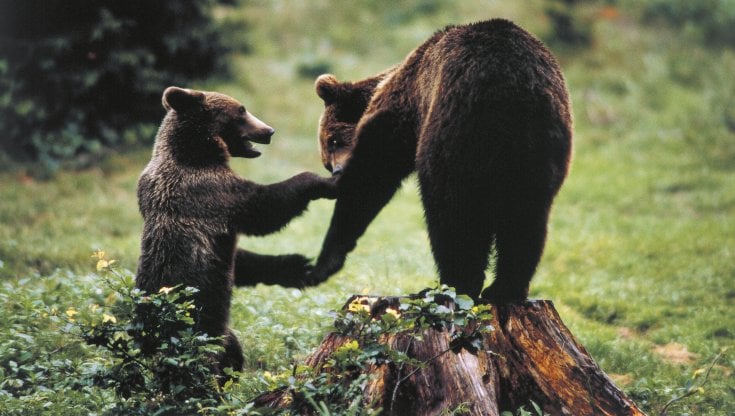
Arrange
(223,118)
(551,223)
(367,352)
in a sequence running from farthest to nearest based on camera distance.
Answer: (551,223), (223,118), (367,352)

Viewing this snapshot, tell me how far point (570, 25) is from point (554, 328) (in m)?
13.5

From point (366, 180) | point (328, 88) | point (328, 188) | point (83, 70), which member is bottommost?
point (328, 188)

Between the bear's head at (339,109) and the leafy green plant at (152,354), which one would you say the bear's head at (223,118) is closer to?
the bear's head at (339,109)

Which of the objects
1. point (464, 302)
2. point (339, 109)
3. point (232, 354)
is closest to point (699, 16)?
point (339, 109)

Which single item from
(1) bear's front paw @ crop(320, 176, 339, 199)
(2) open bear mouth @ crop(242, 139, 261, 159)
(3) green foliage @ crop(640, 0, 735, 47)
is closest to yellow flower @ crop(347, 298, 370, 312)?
(1) bear's front paw @ crop(320, 176, 339, 199)

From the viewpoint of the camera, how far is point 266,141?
220 inches

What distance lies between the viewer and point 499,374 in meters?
4.45

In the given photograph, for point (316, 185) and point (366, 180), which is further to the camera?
point (366, 180)

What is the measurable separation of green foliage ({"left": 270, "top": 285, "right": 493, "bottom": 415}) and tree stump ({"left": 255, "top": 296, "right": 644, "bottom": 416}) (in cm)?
10

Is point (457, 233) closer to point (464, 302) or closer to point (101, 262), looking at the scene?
point (464, 302)

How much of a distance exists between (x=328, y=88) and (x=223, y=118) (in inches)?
42.8

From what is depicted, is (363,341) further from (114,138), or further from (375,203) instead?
(114,138)

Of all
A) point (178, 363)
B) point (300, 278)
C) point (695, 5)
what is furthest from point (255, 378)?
point (695, 5)

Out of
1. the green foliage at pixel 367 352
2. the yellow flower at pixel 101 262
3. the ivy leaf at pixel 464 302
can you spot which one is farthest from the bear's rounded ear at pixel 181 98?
the ivy leaf at pixel 464 302
